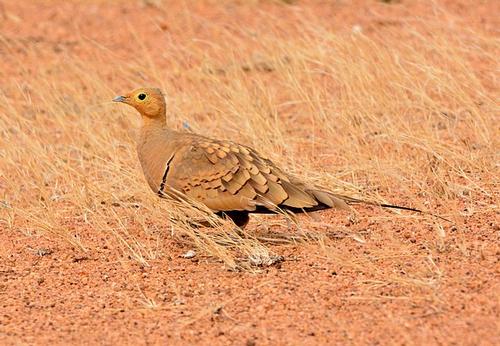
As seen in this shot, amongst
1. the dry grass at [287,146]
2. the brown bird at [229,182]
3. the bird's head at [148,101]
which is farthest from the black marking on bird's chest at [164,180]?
the bird's head at [148,101]

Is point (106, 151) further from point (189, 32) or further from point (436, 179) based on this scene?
point (189, 32)

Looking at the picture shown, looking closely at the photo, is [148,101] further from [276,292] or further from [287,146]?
[276,292]

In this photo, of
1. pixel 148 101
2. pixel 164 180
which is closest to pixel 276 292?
pixel 164 180

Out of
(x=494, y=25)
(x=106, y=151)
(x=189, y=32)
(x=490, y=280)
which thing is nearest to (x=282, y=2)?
(x=189, y=32)

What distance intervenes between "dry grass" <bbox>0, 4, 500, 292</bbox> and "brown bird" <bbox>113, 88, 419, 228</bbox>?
0.39ft

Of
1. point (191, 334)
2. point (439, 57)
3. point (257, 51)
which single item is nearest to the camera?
point (191, 334)

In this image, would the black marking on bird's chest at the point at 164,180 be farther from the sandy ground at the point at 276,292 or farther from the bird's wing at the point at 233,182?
the sandy ground at the point at 276,292

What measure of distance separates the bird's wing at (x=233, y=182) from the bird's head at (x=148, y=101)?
534mm

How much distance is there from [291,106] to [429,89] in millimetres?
1408

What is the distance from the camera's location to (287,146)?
7.05 m

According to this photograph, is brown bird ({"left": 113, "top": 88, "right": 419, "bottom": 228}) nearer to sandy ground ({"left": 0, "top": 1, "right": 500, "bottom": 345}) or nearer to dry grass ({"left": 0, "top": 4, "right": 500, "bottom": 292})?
dry grass ({"left": 0, "top": 4, "right": 500, "bottom": 292})

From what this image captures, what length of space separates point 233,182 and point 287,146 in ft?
5.53

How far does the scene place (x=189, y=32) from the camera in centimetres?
1152

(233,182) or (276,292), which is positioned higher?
(233,182)
